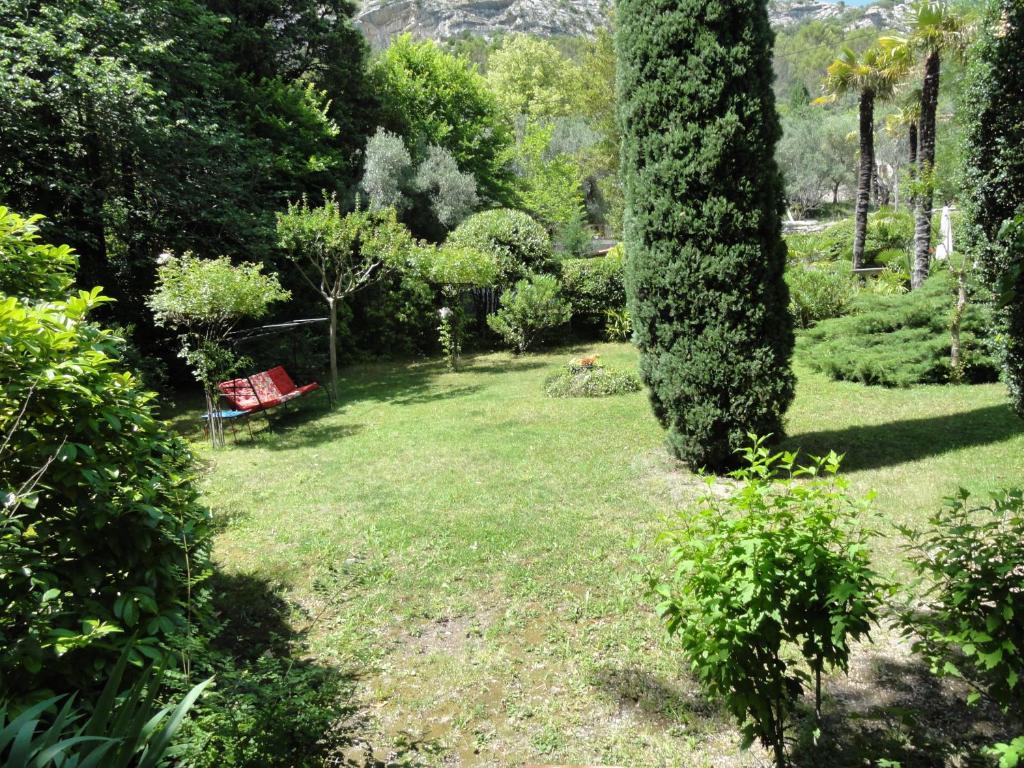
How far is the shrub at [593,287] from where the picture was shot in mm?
14797

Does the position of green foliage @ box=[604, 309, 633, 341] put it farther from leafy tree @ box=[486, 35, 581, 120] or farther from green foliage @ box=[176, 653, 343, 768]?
leafy tree @ box=[486, 35, 581, 120]

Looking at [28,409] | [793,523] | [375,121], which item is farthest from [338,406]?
[375,121]

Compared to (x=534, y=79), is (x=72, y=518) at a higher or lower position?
lower

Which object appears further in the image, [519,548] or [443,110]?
[443,110]

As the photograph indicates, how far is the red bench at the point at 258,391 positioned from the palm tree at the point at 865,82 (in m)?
17.1

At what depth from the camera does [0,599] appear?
1.70 m

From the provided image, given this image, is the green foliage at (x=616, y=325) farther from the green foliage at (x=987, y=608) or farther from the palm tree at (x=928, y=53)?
the green foliage at (x=987, y=608)

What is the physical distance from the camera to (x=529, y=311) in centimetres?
1364

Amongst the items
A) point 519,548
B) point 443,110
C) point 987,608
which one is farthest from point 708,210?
point 443,110

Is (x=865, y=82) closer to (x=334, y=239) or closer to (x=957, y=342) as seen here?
(x=957, y=342)

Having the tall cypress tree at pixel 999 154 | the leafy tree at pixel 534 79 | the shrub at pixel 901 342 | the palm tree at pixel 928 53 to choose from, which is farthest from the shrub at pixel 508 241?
the leafy tree at pixel 534 79

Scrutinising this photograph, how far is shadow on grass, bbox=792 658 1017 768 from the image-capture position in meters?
2.25

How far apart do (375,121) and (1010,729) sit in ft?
63.9

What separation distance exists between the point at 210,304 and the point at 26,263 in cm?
530
